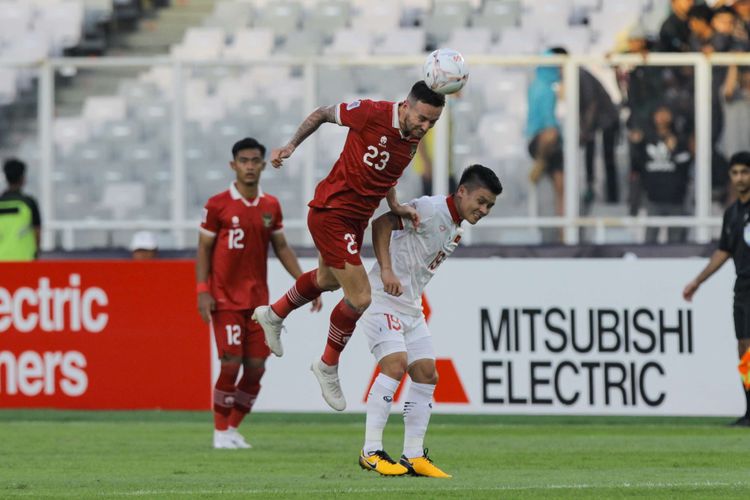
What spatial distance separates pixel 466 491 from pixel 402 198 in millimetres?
9040

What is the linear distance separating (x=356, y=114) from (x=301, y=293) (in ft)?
4.44

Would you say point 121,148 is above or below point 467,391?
above

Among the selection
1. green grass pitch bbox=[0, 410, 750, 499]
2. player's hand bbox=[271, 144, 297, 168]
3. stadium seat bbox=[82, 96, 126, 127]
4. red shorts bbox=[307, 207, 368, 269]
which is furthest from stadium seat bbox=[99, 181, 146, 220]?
player's hand bbox=[271, 144, 297, 168]

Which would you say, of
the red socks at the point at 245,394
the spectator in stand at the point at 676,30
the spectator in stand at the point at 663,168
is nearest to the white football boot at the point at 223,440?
the red socks at the point at 245,394

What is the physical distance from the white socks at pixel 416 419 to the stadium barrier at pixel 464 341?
5.41 m

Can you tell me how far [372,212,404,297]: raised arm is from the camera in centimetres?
988

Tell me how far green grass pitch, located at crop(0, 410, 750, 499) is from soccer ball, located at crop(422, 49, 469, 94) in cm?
221

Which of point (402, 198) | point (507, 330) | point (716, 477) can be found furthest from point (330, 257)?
point (402, 198)

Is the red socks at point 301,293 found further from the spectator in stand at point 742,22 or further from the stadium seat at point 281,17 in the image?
the stadium seat at point 281,17

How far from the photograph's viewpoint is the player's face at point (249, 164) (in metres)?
12.7

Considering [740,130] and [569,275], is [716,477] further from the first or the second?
[740,130]

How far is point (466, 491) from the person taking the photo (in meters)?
8.94

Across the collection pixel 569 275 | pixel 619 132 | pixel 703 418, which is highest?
pixel 619 132

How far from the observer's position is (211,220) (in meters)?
12.8
